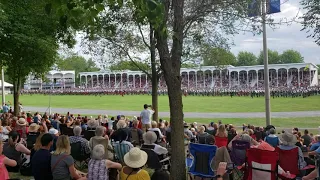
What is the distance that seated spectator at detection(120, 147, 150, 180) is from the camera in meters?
4.65

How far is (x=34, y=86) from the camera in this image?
120 m

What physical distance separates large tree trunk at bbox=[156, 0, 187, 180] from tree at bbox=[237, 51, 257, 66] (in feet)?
430

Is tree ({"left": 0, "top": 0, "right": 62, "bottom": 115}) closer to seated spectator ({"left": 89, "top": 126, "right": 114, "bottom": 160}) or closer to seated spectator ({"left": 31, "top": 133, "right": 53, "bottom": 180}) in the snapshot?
seated spectator ({"left": 89, "top": 126, "right": 114, "bottom": 160})

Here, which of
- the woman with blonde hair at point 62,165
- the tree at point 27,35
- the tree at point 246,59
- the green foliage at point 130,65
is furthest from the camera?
the tree at point 246,59

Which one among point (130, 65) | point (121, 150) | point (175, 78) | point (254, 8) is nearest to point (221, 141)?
point (121, 150)

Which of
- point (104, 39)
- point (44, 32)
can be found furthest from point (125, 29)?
point (44, 32)

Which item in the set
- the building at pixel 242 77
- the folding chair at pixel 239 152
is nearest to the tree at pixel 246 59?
the building at pixel 242 77

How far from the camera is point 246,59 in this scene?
135750mm

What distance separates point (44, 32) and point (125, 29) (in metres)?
5.29

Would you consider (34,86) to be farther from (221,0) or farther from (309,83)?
(221,0)

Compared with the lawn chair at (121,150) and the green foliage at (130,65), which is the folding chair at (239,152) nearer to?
the lawn chair at (121,150)

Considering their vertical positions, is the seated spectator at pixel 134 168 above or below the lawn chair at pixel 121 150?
above

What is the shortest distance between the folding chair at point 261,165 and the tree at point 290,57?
133 m

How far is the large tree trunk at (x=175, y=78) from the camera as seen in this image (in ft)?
21.4
